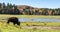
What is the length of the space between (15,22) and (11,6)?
150 meters

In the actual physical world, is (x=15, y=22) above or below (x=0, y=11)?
above

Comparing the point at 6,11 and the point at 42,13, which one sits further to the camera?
the point at 42,13

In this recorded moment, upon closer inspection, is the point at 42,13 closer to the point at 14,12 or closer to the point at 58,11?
the point at 58,11

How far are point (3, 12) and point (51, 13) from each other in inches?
1605

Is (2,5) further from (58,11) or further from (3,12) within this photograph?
(58,11)

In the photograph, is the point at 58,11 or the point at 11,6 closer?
the point at 58,11

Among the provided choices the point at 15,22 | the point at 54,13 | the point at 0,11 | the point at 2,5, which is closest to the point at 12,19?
the point at 15,22

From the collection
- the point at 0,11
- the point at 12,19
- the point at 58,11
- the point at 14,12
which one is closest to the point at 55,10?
the point at 58,11

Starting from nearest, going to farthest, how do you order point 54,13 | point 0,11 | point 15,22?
point 15,22, point 0,11, point 54,13

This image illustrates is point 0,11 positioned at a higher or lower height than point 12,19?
lower

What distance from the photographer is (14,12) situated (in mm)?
157125

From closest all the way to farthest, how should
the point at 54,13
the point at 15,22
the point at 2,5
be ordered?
the point at 15,22
the point at 54,13
the point at 2,5

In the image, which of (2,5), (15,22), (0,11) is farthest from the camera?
(2,5)

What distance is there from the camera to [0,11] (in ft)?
496
